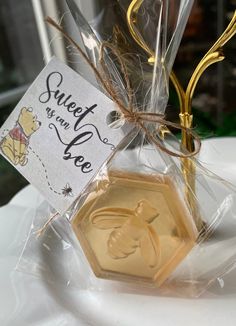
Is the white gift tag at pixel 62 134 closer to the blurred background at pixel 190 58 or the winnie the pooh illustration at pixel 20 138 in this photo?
the winnie the pooh illustration at pixel 20 138

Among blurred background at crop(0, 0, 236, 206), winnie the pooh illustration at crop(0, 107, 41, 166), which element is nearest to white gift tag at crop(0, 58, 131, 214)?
winnie the pooh illustration at crop(0, 107, 41, 166)

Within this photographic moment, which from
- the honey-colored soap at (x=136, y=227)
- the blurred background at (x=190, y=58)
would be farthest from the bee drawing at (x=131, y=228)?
the blurred background at (x=190, y=58)

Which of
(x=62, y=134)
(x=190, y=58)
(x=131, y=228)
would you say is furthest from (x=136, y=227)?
(x=190, y=58)

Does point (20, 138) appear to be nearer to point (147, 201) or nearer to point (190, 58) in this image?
point (147, 201)

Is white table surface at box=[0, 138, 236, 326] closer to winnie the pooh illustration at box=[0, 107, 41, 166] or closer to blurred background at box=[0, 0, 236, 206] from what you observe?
winnie the pooh illustration at box=[0, 107, 41, 166]

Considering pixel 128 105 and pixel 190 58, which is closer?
pixel 128 105

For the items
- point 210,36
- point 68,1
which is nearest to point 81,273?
point 68,1

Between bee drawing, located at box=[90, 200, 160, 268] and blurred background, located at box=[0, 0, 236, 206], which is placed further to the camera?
blurred background, located at box=[0, 0, 236, 206]

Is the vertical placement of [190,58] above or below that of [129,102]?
below
